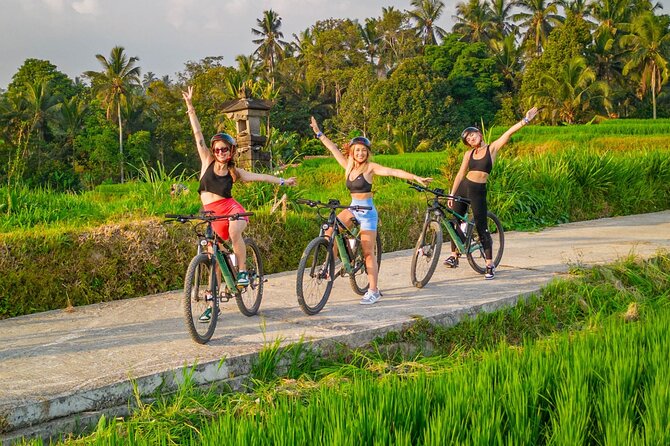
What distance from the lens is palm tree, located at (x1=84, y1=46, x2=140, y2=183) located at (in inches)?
1898

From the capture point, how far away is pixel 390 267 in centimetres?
826

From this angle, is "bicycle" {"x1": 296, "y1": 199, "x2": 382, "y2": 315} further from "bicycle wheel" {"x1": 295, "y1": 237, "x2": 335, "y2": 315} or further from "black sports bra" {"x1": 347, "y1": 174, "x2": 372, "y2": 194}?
"black sports bra" {"x1": 347, "y1": 174, "x2": 372, "y2": 194}

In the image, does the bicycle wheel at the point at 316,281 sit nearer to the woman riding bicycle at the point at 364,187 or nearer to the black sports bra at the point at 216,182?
the woman riding bicycle at the point at 364,187

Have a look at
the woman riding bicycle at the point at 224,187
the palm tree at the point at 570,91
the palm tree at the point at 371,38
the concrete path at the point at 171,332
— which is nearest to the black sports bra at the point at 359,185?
the woman riding bicycle at the point at 224,187

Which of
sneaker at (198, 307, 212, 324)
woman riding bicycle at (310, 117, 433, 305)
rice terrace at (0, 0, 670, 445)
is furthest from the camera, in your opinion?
woman riding bicycle at (310, 117, 433, 305)

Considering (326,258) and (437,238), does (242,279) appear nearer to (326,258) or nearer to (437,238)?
(326,258)

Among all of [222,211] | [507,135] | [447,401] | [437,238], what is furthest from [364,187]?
[447,401]

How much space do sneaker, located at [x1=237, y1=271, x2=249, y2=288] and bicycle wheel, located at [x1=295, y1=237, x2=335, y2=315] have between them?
16.7 inches

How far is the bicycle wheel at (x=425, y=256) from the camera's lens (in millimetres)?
6805

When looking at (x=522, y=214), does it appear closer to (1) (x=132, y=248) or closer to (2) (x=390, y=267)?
(2) (x=390, y=267)

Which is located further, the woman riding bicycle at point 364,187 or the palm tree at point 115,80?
the palm tree at point 115,80

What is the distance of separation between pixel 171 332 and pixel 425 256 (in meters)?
2.61

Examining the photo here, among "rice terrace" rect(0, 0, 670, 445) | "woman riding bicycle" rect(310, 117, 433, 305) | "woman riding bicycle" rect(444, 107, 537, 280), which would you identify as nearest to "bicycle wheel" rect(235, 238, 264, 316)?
"rice terrace" rect(0, 0, 670, 445)

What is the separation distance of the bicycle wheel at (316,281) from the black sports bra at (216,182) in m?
0.82
